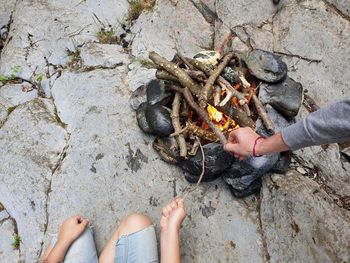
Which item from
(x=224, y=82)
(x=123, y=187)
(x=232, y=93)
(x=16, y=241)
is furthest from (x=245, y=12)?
(x=16, y=241)

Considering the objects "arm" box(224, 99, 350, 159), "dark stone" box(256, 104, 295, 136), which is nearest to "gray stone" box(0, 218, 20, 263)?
"arm" box(224, 99, 350, 159)

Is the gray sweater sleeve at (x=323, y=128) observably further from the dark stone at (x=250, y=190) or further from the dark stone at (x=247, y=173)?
the dark stone at (x=250, y=190)

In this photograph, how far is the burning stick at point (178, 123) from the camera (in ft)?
11.0

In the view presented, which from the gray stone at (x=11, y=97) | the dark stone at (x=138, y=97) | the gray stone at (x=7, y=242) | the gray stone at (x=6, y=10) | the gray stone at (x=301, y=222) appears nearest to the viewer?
the gray stone at (x=301, y=222)

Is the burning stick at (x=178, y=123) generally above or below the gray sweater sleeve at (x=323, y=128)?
below

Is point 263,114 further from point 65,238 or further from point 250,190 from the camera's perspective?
point 65,238

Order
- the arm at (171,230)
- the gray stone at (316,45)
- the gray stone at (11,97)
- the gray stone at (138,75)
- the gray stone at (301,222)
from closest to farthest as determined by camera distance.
Answer: the gray stone at (301,222)
the arm at (171,230)
the gray stone at (316,45)
the gray stone at (138,75)
the gray stone at (11,97)

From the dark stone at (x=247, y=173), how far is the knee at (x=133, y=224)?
0.76 meters

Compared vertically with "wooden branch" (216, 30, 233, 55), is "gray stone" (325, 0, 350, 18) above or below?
above

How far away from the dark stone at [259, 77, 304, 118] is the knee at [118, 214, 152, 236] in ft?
4.72

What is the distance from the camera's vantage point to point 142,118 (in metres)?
3.69

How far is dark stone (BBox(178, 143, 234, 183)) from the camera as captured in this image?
10.7ft

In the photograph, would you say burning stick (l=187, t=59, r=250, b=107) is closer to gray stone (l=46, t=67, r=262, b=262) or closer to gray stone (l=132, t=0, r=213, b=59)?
gray stone (l=46, t=67, r=262, b=262)

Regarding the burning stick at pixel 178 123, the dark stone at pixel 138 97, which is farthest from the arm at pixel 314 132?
the dark stone at pixel 138 97
